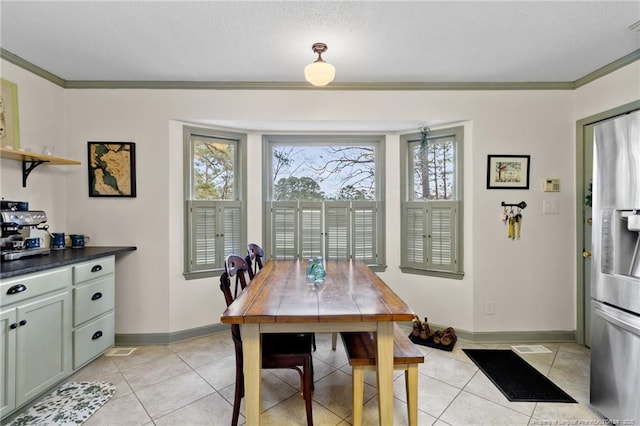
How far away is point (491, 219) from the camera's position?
114 inches

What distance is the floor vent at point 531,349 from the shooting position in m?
2.69

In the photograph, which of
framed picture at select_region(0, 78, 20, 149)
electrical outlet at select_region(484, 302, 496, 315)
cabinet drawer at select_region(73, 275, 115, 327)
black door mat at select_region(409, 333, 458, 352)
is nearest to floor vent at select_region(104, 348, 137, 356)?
cabinet drawer at select_region(73, 275, 115, 327)

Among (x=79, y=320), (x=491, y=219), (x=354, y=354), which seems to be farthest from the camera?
(x=491, y=219)

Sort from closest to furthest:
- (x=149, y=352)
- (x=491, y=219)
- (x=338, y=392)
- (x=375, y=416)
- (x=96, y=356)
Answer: (x=375, y=416)
(x=338, y=392)
(x=96, y=356)
(x=149, y=352)
(x=491, y=219)

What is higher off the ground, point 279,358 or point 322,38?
point 322,38

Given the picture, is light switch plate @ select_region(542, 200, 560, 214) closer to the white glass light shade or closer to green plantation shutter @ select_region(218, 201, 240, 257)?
the white glass light shade

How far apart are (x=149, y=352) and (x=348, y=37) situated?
10.3ft

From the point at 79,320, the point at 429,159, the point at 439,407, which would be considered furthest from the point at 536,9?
the point at 79,320

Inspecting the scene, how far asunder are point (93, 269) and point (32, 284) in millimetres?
505

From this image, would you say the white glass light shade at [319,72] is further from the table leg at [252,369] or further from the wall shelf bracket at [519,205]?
the wall shelf bracket at [519,205]

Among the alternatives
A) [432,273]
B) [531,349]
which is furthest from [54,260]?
[531,349]

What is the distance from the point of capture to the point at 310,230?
333 centimetres

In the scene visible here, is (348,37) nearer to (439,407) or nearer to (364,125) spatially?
(364,125)

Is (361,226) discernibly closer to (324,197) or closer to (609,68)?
(324,197)
